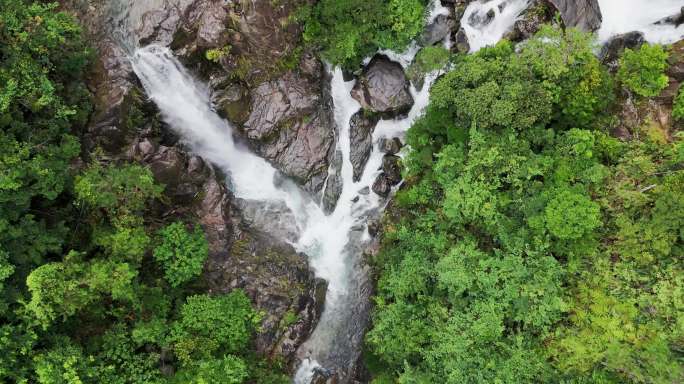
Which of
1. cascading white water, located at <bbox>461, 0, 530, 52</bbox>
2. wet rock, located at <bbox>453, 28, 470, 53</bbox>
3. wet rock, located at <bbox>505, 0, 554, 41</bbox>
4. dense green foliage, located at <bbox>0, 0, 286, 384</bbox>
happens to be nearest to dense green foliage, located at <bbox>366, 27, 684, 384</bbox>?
wet rock, located at <bbox>505, 0, 554, 41</bbox>

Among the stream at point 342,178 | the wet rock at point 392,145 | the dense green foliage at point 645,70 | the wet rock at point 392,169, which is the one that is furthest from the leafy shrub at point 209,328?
the dense green foliage at point 645,70

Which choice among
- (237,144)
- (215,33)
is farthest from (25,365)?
(215,33)

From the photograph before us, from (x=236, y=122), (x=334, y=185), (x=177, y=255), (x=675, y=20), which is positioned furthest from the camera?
(x=334, y=185)

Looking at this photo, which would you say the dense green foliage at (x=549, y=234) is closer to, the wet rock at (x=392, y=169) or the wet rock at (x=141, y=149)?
the wet rock at (x=392, y=169)

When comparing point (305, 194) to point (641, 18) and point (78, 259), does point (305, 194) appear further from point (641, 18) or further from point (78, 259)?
point (641, 18)

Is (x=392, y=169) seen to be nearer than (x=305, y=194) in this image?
Yes

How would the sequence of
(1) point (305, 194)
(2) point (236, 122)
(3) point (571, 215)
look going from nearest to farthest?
(3) point (571, 215) < (2) point (236, 122) < (1) point (305, 194)

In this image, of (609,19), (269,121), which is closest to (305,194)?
(269,121)
